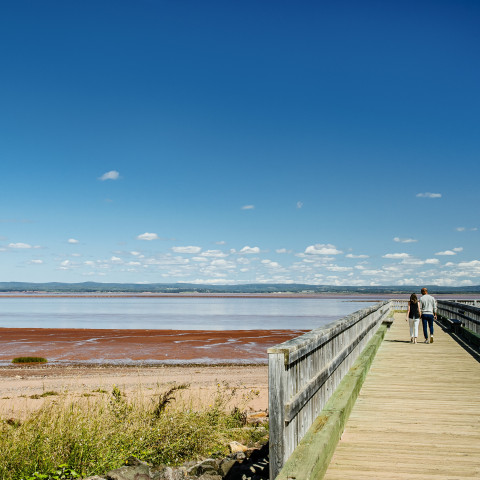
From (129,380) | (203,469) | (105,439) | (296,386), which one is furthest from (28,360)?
(296,386)

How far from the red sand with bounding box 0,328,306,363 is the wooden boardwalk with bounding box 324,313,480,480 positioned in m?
17.4

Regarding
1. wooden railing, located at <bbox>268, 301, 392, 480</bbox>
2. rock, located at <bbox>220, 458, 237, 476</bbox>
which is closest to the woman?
rock, located at <bbox>220, 458, 237, 476</bbox>

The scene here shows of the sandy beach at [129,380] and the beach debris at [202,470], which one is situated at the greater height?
the beach debris at [202,470]

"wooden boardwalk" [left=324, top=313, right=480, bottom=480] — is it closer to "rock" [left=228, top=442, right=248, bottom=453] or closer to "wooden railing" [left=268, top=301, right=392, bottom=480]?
"wooden railing" [left=268, top=301, right=392, bottom=480]

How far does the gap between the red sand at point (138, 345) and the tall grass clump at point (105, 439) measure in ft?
57.9

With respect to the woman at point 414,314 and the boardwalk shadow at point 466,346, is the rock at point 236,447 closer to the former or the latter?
the boardwalk shadow at point 466,346

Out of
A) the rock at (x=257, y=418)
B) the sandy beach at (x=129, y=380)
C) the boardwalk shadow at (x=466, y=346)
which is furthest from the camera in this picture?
the sandy beach at (x=129, y=380)

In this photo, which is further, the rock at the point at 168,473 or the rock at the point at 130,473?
the rock at the point at 168,473

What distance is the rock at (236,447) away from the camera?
9.00 meters

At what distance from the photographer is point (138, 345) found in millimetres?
34750

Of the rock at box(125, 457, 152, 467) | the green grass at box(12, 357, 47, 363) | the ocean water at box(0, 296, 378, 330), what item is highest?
the rock at box(125, 457, 152, 467)

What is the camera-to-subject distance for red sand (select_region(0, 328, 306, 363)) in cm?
2866

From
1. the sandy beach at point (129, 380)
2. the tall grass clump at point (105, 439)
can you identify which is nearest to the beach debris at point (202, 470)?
the tall grass clump at point (105, 439)

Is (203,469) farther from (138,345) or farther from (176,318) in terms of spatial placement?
(176,318)
